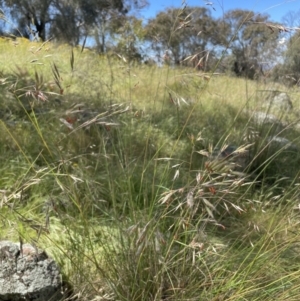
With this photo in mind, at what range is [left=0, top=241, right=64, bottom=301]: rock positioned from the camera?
180cm

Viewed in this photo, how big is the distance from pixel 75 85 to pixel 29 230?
11.4 ft

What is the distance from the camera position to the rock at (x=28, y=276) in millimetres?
1800

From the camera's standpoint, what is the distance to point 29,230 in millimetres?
2285

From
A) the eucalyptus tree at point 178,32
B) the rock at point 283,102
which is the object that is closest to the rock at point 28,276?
the eucalyptus tree at point 178,32

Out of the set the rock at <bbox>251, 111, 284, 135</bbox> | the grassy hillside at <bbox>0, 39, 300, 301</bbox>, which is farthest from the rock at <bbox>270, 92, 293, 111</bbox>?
the grassy hillside at <bbox>0, 39, 300, 301</bbox>

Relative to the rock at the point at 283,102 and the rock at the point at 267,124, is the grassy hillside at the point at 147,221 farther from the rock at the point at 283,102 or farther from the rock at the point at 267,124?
the rock at the point at 283,102

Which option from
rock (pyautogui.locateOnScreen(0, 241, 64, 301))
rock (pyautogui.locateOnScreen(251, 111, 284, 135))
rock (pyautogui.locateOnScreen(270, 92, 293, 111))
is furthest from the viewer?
rock (pyautogui.locateOnScreen(270, 92, 293, 111))

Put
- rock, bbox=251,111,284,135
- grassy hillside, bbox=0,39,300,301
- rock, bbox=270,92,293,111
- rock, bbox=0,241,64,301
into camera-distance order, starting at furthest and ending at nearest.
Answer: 1. rock, bbox=270,92,293,111
2. rock, bbox=251,111,284,135
3. rock, bbox=0,241,64,301
4. grassy hillside, bbox=0,39,300,301

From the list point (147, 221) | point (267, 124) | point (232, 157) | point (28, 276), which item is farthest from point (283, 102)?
point (28, 276)

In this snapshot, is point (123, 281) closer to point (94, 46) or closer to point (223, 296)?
point (223, 296)

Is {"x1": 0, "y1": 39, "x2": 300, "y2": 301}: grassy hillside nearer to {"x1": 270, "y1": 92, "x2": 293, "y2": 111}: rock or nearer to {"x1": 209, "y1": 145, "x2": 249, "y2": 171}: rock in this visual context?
{"x1": 209, "y1": 145, "x2": 249, "y2": 171}: rock

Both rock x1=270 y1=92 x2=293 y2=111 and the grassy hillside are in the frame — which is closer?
the grassy hillside

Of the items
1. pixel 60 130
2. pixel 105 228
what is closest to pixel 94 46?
pixel 60 130

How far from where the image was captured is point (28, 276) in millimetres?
1840
